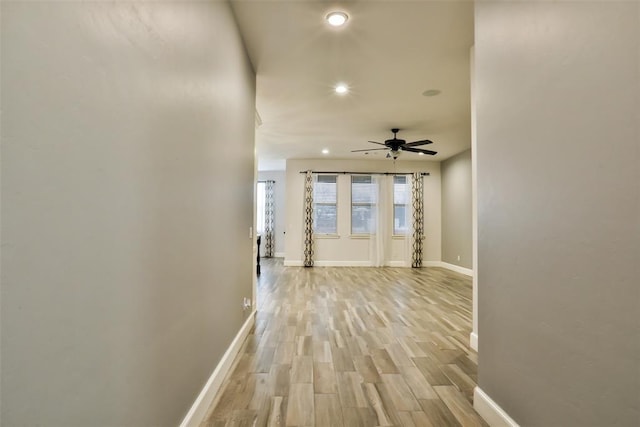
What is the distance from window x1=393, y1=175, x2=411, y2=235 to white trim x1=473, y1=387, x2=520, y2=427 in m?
6.56

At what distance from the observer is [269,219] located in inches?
409

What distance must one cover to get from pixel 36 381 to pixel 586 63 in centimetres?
184

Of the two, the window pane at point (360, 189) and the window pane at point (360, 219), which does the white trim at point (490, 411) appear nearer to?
the window pane at point (360, 219)

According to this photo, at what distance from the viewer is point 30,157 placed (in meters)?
0.67

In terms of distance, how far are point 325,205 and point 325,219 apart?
1.16 feet

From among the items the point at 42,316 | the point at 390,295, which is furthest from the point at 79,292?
the point at 390,295

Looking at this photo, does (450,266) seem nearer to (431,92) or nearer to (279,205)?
(431,92)

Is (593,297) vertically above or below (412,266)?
above

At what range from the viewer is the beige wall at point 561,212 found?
3.31 feet

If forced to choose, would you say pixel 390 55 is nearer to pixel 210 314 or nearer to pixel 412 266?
pixel 210 314

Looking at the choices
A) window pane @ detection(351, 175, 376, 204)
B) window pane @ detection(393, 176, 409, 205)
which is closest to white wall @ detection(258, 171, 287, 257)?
window pane @ detection(351, 175, 376, 204)

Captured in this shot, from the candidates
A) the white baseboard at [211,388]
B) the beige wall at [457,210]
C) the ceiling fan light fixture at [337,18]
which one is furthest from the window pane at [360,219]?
the ceiling fan light fixture at [337,18]

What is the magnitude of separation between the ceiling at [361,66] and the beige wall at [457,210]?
1.56 meters

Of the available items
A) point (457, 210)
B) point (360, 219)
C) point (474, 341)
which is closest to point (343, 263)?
point (360, 219)
